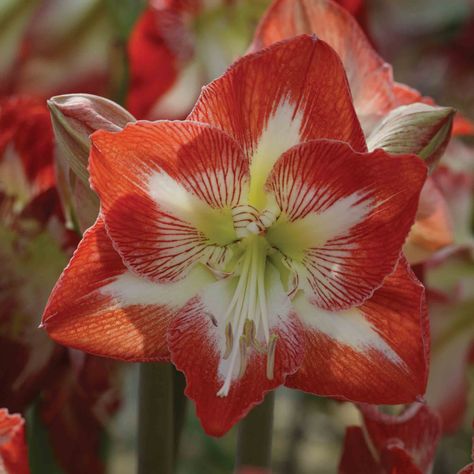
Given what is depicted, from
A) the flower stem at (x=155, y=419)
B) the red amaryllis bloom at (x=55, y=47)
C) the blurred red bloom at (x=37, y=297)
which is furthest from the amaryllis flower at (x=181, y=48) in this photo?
the flower stem at (x=155, y=419)

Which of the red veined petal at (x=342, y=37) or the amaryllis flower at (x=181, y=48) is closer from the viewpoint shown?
the red veined petal at (x=342, y=37)

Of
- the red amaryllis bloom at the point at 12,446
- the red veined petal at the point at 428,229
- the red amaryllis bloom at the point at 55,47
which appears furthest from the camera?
the red amaryllis bloom at the point at 55,47

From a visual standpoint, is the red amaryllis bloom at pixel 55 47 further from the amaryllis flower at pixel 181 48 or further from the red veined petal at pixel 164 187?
the red veined petal at pixel 164 187

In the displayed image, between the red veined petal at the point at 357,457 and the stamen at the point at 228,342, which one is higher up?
the stamen at the point at 228,342

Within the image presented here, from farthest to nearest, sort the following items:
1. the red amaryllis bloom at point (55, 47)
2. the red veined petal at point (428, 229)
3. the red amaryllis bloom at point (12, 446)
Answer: the red amaryllis bloom at point (55, 47) < the red veined petal at point (428, 229) < the red amaryllis bloom at point (12, 446)

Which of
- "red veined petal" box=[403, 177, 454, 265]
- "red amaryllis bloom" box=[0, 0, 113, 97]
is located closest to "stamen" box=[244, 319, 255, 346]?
"red veined petal" box=[403, 177, 454, 265]

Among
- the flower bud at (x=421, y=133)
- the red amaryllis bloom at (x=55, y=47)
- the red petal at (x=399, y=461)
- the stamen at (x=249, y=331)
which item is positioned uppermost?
the flower bud at (x=421, y=133)

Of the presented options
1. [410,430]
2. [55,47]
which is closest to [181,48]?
[55,47]
